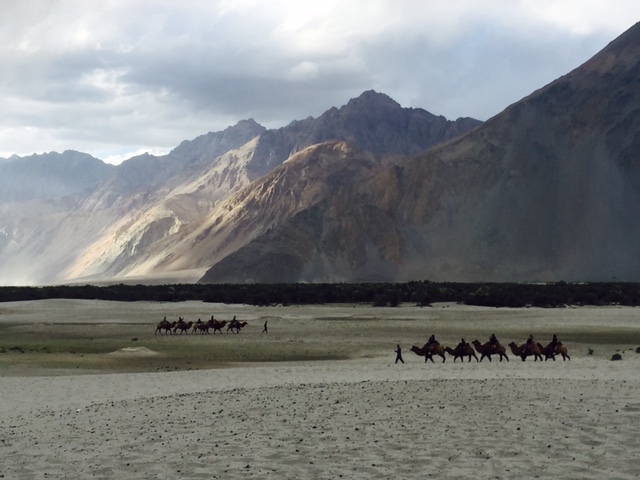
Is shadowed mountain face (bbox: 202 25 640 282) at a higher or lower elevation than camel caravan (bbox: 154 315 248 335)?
higher

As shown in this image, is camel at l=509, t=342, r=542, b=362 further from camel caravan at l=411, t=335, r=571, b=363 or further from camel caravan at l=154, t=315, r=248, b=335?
camel caravan at l=154, t=315, r=248, b=335

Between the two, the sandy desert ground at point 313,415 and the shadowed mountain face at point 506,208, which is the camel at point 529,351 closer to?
the sandy desert ground at point 313,415

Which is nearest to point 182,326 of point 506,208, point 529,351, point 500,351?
point 500,351

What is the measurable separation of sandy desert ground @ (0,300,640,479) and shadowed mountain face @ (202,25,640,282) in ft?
264

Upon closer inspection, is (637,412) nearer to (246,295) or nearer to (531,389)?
(531,389)

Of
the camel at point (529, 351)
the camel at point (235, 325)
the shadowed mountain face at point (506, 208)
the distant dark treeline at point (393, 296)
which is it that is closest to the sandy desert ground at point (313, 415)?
the camel at point (529, 351)

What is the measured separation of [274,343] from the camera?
32156mm

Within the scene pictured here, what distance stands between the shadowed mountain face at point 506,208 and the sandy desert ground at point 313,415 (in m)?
80.3

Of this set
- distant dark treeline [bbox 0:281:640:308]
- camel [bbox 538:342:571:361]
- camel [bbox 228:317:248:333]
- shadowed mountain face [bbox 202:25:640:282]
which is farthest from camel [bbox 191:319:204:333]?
shadowed mountain face [bbox 202:25:640:282]

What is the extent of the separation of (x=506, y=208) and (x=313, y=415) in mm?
105289

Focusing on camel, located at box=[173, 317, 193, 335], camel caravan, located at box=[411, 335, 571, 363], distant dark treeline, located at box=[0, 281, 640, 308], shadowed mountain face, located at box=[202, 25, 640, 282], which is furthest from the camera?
shadowed mountain face, located at box=[202, 25, 640, 282]

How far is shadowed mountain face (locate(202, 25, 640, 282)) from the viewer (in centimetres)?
10688

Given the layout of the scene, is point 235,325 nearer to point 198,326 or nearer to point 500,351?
point 198,326

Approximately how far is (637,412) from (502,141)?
118m
